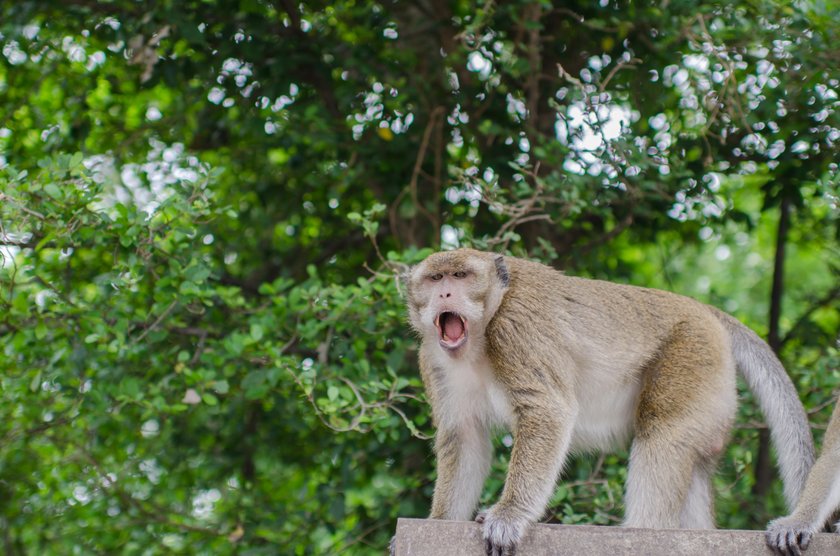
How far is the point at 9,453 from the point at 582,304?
445 centimetres

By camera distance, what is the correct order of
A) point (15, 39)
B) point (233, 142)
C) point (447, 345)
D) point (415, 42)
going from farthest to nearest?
point (233, 142) < point (415, 42) < point (15, 39) < point (447, 345)

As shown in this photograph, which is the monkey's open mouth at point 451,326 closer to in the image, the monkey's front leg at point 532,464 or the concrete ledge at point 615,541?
the monkey's front leg at point 532,464

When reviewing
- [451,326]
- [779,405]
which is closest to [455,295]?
[451,326]

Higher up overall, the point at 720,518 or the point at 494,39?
the point at 494,39

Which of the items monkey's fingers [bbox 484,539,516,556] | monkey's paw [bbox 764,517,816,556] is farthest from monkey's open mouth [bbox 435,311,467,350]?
monkey's paw [bbox 764,517,816,556]

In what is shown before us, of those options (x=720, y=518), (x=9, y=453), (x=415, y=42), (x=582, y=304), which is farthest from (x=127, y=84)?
(x=720, y=518)

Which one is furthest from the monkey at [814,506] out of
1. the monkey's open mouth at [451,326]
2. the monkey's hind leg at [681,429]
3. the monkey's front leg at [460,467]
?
the monkey's open mouth at [451,326]

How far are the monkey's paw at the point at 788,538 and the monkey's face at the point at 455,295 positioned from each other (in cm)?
155

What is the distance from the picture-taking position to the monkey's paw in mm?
4035

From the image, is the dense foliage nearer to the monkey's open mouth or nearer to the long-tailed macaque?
the long-tailed macaque

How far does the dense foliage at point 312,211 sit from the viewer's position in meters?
6.14

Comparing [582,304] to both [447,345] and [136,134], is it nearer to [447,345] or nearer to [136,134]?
[447,345]

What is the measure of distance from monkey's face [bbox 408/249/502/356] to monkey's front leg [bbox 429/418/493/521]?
52 centimetres

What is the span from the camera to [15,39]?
7.17 m
